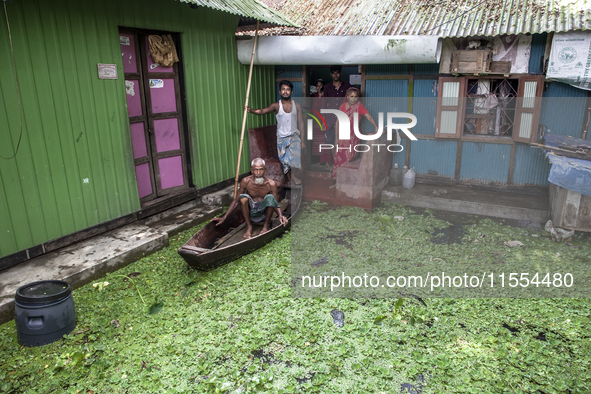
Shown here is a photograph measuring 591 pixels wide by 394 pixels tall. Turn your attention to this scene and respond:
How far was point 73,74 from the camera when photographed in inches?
230

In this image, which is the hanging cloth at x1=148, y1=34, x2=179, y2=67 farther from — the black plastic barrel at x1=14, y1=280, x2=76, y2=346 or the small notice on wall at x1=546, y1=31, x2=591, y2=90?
the small notice on wall at x1=546, y1=31, x2=591, y2=90

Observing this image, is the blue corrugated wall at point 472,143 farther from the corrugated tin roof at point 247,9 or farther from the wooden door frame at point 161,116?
the wooden door frame at point 161,116

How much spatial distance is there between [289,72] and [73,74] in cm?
567

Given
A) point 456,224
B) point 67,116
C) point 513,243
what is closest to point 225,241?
point 67,116

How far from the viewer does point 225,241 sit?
6398 millimetres

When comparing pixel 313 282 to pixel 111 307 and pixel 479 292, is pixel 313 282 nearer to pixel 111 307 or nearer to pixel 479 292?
pixel 479 292

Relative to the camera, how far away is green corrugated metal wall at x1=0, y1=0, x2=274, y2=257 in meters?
5.27

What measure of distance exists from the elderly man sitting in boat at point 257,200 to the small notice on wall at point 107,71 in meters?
2.54

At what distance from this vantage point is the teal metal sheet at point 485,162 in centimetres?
880

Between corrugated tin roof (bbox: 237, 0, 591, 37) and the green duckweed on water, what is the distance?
4.19 metres

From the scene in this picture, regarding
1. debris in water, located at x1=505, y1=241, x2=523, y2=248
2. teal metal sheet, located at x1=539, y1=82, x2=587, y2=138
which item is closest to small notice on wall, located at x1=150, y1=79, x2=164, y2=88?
debris in water, located at x1=505, y1=241, x2=523, y2=248

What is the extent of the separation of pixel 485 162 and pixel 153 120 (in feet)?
22.6

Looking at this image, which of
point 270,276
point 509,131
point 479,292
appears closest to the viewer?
point 479,292

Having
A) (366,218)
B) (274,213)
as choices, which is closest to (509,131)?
(366,218)
